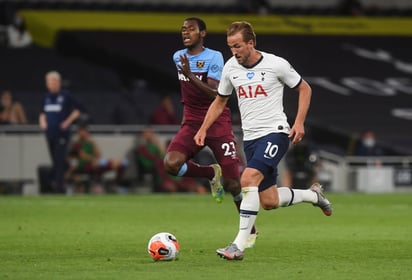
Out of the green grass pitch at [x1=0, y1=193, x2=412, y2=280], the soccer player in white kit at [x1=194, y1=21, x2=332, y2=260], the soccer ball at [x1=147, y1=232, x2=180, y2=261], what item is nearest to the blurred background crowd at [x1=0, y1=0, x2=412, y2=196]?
the green grass pitch at [x1=0, y1=193, x2=412, y2=280]

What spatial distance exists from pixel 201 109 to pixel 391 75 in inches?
832

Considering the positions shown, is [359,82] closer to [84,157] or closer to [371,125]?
[371,125]

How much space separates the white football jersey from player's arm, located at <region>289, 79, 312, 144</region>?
9 cm

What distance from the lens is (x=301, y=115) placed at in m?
10.3

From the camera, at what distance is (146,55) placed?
102 ft

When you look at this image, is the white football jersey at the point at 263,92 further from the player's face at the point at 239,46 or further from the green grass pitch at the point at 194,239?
the green grass pitch at the point at 194,239

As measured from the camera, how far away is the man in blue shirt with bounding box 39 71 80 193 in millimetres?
22250

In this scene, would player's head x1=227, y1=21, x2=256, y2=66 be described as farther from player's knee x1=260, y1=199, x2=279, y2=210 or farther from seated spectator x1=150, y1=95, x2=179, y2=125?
seated spectator x1=150, y1=95, x2=179, y2=125

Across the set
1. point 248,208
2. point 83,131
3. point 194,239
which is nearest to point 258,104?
point 248,208

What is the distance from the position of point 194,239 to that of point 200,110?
1.38m

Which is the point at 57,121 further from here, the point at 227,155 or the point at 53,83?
the point at 227,155

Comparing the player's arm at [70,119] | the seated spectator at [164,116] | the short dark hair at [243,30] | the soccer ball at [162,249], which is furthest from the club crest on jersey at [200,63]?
the seated spectator at [164,116]

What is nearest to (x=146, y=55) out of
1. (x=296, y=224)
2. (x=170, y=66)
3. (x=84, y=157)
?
(x=170, y=66)

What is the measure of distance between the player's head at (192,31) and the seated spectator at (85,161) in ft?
38.6
